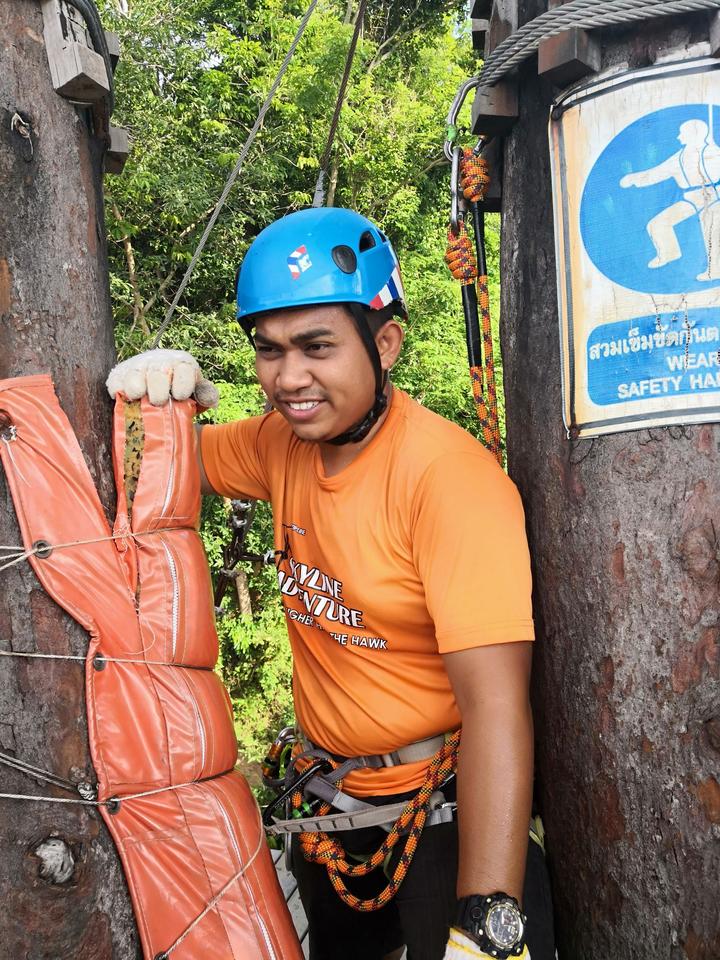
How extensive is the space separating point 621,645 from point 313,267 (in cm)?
115

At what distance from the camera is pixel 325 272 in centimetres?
211

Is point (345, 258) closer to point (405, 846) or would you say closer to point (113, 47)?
point (113, 47)

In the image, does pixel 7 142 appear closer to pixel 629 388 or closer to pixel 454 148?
pixel 454 148

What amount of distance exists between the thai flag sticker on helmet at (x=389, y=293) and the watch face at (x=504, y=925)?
1.43 meters

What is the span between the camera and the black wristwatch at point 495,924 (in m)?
1.71

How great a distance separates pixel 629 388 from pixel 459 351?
39.1ft

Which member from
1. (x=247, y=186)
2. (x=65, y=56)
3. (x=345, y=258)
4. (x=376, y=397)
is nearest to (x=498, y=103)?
(x=345, y=258)

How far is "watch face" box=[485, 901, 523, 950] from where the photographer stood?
5.61 feet

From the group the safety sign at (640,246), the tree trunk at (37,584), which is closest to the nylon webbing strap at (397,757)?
the tree trunk at (37,584)

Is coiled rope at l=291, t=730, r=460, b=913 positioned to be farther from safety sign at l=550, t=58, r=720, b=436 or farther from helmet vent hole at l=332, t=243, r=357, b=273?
helmet vent hole at l=332, t=243, r=357, b=273

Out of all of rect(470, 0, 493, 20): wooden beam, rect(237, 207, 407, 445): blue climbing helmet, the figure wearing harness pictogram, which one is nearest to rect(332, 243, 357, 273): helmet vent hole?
rect(237, 207, 407, 445): blue climbing helmet

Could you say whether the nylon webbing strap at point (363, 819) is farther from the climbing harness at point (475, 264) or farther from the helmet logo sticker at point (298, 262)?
the helmet logo sticker at point (298, 262)

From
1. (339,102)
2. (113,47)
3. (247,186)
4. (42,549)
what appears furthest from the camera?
(247,186)

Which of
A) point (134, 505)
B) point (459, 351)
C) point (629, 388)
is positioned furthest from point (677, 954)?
point (459, 351)
